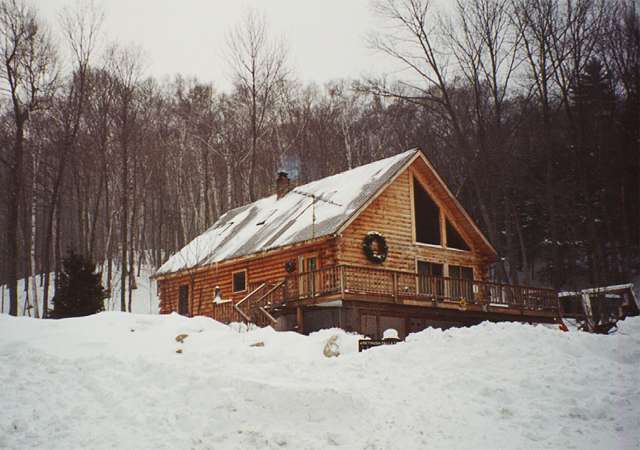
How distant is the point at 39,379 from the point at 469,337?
7557mm

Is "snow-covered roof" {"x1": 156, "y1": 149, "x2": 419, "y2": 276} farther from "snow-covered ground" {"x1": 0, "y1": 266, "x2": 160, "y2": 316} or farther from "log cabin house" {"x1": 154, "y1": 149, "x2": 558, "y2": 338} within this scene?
"snow-covered ground" {"x1": 0, "y1": 266, "x2": 160, "y2": 316}

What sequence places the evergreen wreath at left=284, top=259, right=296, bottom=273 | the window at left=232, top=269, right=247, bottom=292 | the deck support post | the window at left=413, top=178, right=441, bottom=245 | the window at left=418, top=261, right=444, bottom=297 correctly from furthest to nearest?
the window at left=232, top=269, right=247, bottom=292 < the window at left=413, top=178, right=441, bottom=245 < the evergreen wreath at left=284, top=259, right=296, bottom=273 < the window at left=418, top=261, right=444, bottom=297 < the deck support post

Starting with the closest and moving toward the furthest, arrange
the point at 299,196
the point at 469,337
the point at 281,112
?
the point at 469,337 → the point at 299,196 → the point at 281,112

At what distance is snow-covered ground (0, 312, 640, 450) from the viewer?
7.92 m

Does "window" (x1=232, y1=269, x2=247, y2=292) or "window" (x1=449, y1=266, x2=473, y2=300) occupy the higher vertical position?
"window" (x1=232, y1=269, x2=247, y2=292)

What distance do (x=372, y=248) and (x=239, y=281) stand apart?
6.66 meters

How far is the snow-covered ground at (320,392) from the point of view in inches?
312

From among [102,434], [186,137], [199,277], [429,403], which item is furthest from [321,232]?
[186,137]

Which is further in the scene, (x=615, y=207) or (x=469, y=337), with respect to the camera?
→ (x=615, y=207)

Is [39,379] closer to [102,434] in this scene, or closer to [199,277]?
[102,434]

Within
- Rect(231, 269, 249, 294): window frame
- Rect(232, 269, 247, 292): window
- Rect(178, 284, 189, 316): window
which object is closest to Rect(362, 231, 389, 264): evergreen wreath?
Rect(231, 269, 249, 294): window frame

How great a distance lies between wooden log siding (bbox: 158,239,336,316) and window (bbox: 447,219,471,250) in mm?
6225

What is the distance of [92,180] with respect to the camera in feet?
138

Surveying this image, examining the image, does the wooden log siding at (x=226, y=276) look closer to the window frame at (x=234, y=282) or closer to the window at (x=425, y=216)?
the window frame at (x=234, y=282)
